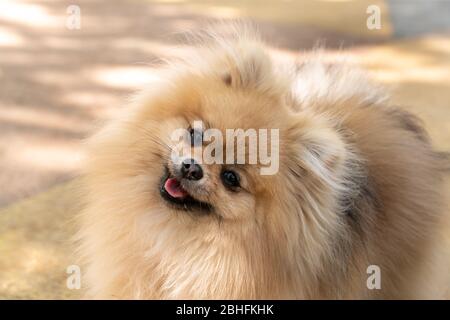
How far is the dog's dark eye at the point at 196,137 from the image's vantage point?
73.4 inches

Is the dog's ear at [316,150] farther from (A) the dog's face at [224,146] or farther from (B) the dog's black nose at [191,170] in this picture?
(B) the dog's black nose at [191,170]

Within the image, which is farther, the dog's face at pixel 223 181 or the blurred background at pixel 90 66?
the blurred background at pixel 90 66

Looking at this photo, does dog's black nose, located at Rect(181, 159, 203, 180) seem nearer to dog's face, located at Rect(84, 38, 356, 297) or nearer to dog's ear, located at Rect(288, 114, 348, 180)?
dog's face, located at Rect(84, 38, 356, 297)

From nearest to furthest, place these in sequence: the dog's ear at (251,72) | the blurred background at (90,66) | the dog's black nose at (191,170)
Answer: the dog's black nose at (191,170), the dog's ear at (251,72), the blurred background at (90,66)

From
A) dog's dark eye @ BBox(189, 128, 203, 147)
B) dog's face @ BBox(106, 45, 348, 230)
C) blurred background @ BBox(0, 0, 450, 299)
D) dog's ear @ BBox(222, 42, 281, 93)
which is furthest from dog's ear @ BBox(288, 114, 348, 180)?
blurred background @ BBox(0, 0, 450, 299)

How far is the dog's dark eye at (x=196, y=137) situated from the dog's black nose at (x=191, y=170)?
0.06 meters

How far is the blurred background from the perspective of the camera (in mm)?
2742

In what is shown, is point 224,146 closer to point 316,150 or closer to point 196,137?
point 196,137

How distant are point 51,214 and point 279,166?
1.33m

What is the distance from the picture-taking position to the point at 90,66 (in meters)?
4.22

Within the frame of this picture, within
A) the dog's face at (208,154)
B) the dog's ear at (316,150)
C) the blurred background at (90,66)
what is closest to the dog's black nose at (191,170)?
the dog's face at (208,154)

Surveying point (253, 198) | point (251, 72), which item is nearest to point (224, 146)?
point (253, 198)

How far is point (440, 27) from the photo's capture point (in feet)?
16.4
